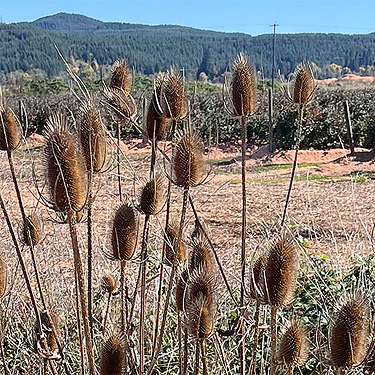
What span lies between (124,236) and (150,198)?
0.13 metres

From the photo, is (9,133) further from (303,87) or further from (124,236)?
(303,87)

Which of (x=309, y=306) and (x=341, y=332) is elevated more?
(x=341, y=332)

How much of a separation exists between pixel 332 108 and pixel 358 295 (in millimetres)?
19467

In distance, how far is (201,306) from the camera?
1.35 metres

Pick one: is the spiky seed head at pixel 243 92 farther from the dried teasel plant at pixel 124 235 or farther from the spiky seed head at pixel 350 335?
the spiky seed head at pixel 350 335

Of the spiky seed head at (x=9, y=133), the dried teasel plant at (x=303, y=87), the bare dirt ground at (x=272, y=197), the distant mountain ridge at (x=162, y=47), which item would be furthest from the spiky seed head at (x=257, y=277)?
the distant mountain ridge at (x=162, y=47)

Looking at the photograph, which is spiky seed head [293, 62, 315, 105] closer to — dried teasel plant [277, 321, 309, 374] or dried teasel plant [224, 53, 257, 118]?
dried teasel plant [224, 53, 257, 118]

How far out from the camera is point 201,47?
7181 cm

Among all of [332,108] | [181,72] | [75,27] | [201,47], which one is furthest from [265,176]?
[75,27]

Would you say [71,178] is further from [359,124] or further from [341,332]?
[359,124]

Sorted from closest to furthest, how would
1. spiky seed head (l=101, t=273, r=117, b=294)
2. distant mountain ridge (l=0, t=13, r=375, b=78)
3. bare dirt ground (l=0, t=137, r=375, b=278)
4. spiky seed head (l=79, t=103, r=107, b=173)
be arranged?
spiky seed head (l=79, t=103, r=107, b=173) → spiky seed head (l=101, t=273, r=117, b=294) → bare dirt ground (l=0, t=137, r=375, b=278) → distant mountain ridge (l=0, t=13, r=375, b=78)

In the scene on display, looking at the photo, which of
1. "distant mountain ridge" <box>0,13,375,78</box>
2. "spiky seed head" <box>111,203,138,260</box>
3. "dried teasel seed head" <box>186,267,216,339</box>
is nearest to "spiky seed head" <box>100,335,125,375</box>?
"dried teasel seed head" <box>186,267,216,339</box>

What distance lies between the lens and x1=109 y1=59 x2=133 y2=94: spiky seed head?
A: 185 cm

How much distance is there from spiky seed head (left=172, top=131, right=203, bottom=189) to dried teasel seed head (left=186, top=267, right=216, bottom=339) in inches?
8.7
